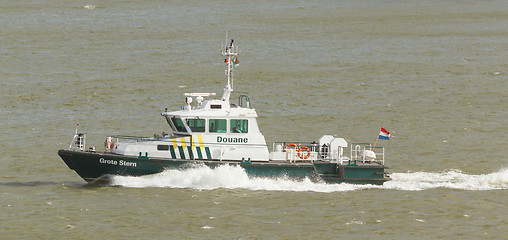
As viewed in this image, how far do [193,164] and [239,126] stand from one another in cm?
242

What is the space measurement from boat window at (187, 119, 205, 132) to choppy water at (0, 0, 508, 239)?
1.60 meters

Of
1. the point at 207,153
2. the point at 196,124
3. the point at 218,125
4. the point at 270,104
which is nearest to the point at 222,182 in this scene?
the point at 207,153

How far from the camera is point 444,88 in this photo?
5628 cm

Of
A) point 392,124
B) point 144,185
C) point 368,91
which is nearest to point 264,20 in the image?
point 368,91

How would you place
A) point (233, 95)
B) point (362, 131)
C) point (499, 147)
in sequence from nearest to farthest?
point (499, 147) < point (362, 131) < point (233, 95)

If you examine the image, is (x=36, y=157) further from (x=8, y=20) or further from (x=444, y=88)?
(x=8, y=20)

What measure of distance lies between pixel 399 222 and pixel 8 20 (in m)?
69.6

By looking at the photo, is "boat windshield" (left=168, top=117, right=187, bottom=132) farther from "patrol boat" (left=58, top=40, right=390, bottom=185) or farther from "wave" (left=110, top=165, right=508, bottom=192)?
"wave" (left=110, top=165, right=508, bottom=192)

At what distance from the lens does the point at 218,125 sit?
106ft

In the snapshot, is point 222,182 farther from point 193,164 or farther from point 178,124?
point 178,124

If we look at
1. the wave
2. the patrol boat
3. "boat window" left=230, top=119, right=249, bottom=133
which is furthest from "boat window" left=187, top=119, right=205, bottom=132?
the wave

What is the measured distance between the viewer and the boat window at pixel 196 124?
3222cm

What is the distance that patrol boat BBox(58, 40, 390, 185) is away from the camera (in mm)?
31906

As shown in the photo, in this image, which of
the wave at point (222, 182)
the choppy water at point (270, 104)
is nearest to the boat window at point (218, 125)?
the wave at point (222, 182)
